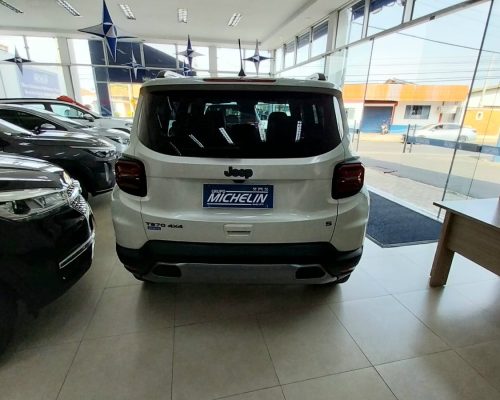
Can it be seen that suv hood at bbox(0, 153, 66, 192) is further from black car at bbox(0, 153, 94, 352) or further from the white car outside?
the white car outside

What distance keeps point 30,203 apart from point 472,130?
400 centimetres

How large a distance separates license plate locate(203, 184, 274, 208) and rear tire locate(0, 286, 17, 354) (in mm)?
989

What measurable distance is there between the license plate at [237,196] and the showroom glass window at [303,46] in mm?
8450

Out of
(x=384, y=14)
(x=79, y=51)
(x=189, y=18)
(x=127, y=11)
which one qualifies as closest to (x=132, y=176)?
(x=384, y=14)

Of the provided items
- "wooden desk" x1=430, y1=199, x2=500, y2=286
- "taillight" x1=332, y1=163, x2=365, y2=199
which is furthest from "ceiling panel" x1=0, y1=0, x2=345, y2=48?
"taillight" x1=332, y1=163, x2=365, y2=199

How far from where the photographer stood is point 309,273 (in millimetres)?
1403

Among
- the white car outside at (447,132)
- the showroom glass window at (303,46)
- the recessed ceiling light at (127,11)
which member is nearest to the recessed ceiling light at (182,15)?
the recessed ceiling light at (127,11)

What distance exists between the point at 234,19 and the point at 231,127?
7984 millimetres

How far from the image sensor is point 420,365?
1.40 m

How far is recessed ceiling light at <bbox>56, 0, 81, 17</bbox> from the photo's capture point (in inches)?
261

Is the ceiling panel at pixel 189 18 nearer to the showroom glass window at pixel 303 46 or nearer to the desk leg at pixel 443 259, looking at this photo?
the showroom glass window at pixel 303 46

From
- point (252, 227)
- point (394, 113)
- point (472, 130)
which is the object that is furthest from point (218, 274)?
point (394, 113)

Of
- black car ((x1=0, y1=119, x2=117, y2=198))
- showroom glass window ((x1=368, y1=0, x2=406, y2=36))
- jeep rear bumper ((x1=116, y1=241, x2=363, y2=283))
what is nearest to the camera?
jeep rear bumper ((x1=116, y1=241, x2=363, y2=283))

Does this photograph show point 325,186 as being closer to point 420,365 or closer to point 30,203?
point 420,365
